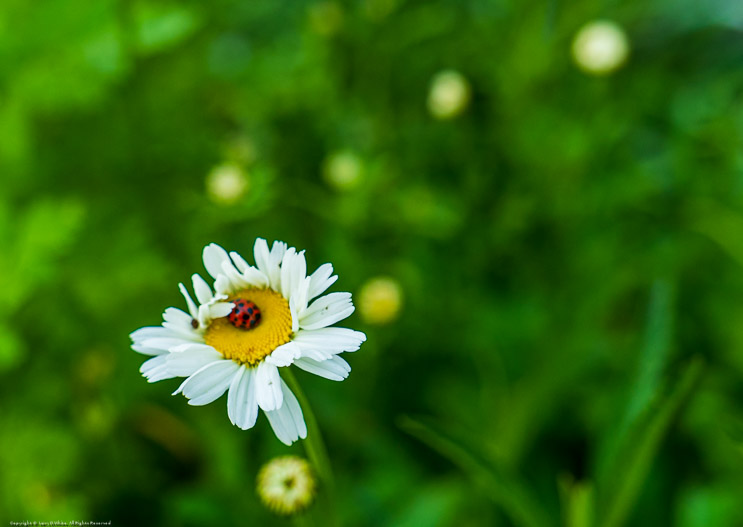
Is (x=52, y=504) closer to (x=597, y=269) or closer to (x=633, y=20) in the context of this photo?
(x=597, y=269)

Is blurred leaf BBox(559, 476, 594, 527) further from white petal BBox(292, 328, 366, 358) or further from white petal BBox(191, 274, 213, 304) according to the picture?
white petal BBox(191, 274, 213, 304)

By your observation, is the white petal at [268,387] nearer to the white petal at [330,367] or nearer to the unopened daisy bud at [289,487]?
the white petal at [330,367]

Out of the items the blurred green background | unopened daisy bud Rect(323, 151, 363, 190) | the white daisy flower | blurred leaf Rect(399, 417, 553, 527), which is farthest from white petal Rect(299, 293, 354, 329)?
unopened daisy bud Rect(323, 151, 363, 190)

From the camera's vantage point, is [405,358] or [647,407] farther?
[405,358]

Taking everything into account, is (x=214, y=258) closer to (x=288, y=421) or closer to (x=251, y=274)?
(x=251, y=274)

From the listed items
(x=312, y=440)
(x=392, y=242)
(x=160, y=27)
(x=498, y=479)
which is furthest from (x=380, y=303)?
(x=160, y=27)

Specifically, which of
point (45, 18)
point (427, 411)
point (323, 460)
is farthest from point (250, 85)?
point (323, 460)
